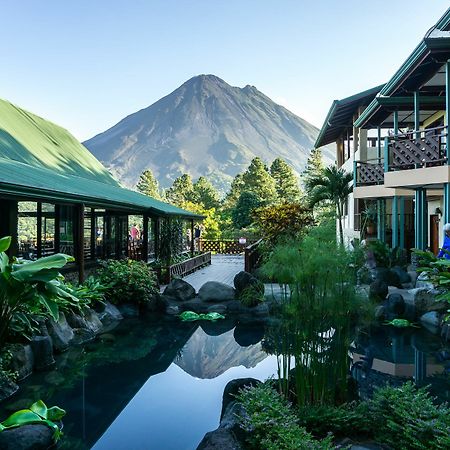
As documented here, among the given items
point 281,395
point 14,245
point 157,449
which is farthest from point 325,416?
point 14,245

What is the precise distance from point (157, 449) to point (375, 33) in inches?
3618

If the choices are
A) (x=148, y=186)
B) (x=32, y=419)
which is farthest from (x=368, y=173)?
(x=148, y=186)

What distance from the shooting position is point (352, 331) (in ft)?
23.3

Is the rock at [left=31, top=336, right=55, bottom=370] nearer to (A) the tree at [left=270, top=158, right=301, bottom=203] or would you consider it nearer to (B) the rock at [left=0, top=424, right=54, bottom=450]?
(B) the rock at [left=0, top=424, right=54, bottom=450]

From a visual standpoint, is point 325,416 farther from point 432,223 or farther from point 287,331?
point 432,223

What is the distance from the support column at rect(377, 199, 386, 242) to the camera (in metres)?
19.6

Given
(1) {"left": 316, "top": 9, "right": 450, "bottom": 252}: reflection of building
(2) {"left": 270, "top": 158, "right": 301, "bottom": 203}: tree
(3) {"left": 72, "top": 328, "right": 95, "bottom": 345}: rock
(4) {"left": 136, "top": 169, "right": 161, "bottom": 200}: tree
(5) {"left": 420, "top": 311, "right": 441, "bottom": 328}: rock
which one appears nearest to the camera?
(3) {"left": 72, "top": 328, "right": 95, "bottom": 345}: rock

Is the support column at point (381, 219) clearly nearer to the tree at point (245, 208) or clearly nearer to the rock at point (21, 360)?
the tree at point (245, 208)

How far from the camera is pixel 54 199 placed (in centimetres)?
1088

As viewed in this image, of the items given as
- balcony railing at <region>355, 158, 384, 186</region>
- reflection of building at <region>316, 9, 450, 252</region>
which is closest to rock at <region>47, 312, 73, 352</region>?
reflection of building at <region>316, 9, 450, 252</region>

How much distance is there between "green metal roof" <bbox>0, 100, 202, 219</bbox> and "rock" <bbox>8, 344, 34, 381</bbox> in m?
2.50

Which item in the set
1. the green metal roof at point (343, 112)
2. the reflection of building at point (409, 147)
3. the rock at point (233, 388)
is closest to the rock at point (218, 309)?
the reflection of building at point (409, 147)

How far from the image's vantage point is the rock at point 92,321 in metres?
10.8

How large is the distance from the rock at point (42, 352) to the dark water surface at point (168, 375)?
0.77ft
